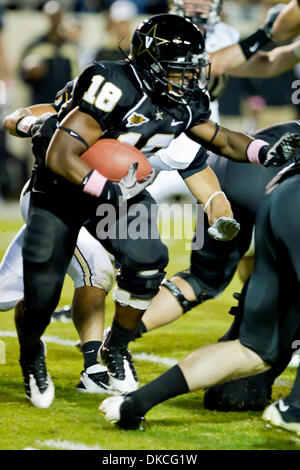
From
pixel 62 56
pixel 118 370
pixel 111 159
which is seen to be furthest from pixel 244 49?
pixel 62 56

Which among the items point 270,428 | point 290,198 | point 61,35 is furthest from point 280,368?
point 61,35

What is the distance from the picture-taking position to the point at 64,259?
3.42 m

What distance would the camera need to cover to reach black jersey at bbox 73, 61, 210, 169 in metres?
3.23

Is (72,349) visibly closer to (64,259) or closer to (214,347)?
(64,259)

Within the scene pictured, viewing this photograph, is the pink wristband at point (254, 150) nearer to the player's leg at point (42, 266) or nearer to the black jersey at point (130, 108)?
the black jersey at point (130, 108)

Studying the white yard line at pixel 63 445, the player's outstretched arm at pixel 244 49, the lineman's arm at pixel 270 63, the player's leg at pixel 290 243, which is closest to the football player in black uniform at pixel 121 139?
the player's leg at pixel 290 243

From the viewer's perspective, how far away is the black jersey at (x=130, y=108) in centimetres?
323

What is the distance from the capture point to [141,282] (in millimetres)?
3451

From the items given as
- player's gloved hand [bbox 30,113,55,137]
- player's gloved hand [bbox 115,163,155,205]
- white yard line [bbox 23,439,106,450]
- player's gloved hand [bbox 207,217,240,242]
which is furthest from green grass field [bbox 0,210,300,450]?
player's gloved hand [bbox 30,113,55,137]

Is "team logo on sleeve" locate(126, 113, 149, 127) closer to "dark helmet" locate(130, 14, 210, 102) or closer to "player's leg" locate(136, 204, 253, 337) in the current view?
"dark helmet" locate(130, 14, 210, 102)

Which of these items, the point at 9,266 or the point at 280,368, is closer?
the point at 280,368

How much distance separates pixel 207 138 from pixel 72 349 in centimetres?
153

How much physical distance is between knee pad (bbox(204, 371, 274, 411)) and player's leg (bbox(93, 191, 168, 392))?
0.45m

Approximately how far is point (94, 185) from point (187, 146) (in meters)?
0.92
